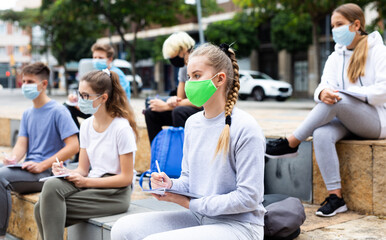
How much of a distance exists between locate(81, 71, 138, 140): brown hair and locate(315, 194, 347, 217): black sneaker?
4.82 feet

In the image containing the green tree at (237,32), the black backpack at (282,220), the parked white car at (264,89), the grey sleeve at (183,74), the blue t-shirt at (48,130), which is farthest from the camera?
the green tree at (237,32)

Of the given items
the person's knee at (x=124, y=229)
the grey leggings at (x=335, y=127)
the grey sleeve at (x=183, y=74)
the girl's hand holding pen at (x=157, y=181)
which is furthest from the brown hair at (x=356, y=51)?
the person's knee at (x=124, y=229)

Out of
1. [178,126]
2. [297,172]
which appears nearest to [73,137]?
[178,126]

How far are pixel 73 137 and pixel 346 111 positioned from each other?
2233 millimetres

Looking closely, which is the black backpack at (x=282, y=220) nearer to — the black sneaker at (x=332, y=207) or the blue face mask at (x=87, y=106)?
the black sneaker at (x=332, y=207)

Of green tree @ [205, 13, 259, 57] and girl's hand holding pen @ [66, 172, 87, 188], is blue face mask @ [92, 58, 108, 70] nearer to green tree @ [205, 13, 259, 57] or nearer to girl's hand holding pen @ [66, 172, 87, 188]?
girl's hand holding pen @ [66, 172, 87, 188]

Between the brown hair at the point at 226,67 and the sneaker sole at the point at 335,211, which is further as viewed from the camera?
A: the sneaker sole at the point at 335,211

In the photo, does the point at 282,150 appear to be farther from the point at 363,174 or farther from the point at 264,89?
the point at 264,89

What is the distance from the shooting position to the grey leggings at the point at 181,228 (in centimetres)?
215

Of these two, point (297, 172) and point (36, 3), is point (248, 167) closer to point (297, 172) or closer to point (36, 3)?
point (297, 172)

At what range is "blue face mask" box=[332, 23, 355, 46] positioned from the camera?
3.73m

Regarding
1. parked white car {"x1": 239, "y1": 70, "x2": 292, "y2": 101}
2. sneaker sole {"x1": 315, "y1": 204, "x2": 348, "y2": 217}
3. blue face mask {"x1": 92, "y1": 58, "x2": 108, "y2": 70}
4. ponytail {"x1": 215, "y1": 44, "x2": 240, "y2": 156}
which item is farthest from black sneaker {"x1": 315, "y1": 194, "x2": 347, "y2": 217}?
parked white car {"x1": 239, "y1": 70, "x2": 292, "y2": 101}

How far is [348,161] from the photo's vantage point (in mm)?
3598

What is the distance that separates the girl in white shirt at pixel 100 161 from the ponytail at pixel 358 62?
1722 millimetres
